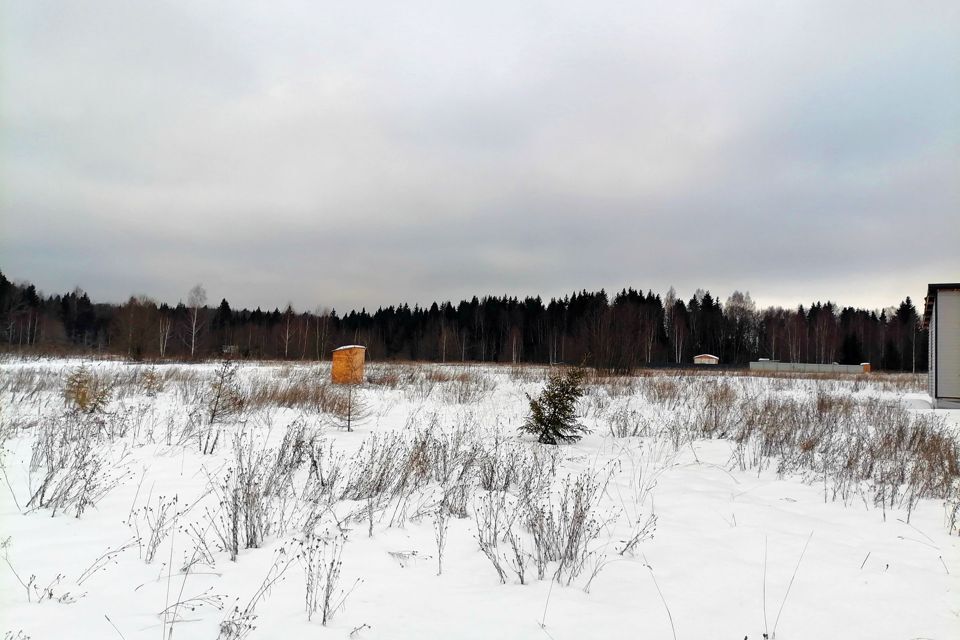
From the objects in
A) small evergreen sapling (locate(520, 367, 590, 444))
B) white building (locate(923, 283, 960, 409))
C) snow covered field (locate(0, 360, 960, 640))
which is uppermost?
white building (locate(923, 283, 960, 409))

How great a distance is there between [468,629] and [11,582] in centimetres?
242

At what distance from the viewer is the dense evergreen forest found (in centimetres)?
5003

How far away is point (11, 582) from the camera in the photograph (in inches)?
103

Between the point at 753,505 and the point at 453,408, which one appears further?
the point at 453,408

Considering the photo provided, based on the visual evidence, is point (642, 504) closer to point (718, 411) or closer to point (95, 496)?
point (95, 496)

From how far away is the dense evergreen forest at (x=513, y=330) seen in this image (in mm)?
50031

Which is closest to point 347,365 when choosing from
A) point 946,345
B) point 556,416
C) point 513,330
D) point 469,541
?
point 556,416

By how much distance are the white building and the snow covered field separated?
9645 millimetres

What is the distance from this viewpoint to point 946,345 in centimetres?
1418

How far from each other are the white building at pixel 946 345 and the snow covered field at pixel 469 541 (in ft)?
31.6

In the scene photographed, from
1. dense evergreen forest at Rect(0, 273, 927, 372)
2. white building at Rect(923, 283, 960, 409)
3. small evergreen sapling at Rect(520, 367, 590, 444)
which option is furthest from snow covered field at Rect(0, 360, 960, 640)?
dense evergreen forest at Rect(0, 273, 927, 372)

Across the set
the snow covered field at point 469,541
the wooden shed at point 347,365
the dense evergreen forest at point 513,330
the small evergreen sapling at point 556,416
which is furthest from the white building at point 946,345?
the dense evergreen forest at point 513,330

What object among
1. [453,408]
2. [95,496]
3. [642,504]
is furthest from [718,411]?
[95,496]

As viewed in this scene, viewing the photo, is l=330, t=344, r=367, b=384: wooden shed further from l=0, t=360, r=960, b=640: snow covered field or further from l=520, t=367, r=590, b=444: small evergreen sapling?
l=520, t=367, r=590, b=444: small evergreen sapling
